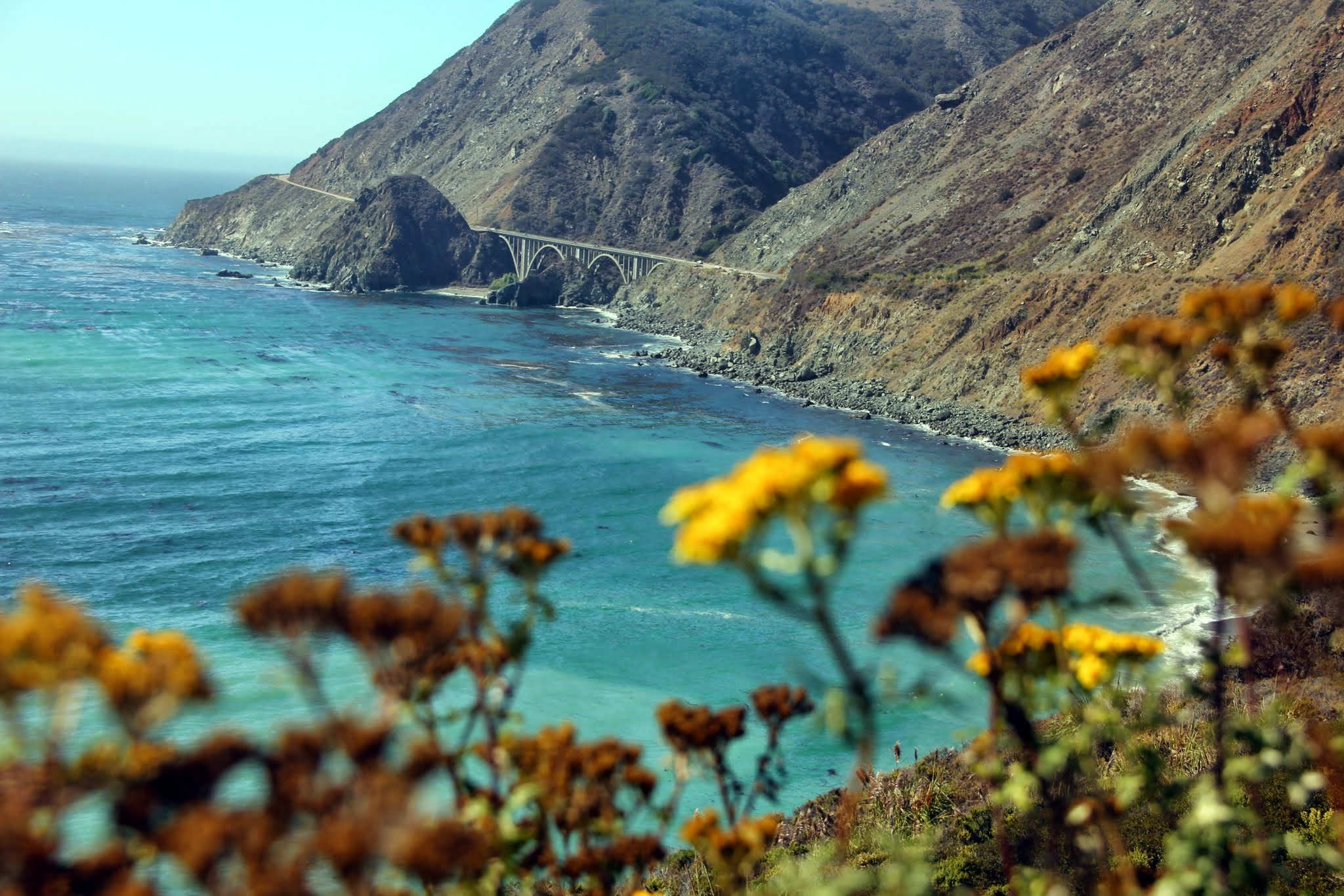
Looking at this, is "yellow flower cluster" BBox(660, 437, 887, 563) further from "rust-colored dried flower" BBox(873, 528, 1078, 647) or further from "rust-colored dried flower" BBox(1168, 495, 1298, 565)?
"rust-colored dried flower" BBox(1168, 495, 1298, 565)

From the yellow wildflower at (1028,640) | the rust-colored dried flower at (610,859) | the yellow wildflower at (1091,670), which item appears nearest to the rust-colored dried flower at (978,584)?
the yellow wildflower at (1028,640)

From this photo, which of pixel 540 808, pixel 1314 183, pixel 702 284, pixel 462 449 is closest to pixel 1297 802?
pixel 540 808

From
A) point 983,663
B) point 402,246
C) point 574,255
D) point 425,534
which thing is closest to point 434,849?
point 425,534

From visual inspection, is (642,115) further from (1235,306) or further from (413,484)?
(1235,306)

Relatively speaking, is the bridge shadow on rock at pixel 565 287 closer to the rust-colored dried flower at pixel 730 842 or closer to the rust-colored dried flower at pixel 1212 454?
the rust-colored dried flower at pixel 730 842

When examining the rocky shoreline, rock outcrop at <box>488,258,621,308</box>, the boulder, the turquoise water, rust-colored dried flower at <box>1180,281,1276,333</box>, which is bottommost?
the turquoise water

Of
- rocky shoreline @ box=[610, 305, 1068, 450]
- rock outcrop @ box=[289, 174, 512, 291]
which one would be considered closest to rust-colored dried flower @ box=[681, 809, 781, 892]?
rocky shoreline @ box=[610, 305, 1068, 450]

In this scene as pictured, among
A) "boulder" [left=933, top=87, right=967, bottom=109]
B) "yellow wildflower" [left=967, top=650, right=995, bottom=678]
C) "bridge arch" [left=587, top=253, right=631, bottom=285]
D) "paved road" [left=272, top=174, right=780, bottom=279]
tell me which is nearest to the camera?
"yellow wildflower" [left=967, top=650, right=995, bottom=678]
